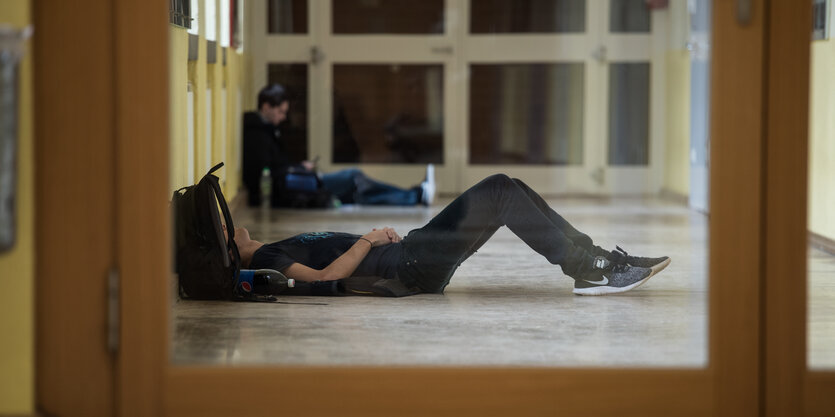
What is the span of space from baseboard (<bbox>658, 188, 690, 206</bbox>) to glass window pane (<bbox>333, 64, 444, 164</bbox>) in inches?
29.8

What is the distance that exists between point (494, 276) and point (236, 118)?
114 centimetres

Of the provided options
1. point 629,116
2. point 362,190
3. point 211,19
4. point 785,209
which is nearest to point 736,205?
point 785,209

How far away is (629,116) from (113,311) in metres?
1.84

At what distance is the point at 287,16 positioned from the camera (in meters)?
3.26

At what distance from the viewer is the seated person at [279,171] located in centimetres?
340

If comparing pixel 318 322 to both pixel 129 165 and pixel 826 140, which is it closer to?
pixel 129 165

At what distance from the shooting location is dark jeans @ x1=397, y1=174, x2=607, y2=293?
3072mm

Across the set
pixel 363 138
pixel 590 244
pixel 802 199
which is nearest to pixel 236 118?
pixel 363 138

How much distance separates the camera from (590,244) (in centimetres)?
325

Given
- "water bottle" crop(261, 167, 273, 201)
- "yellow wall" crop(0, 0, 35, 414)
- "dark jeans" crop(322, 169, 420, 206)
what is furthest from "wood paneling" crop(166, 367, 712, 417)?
"water bottle" crop(261, 167, 273, 201)

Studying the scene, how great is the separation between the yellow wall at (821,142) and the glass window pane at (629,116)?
519 millimetres

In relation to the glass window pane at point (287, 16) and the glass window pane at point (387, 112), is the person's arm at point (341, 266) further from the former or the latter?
the glass window pane at point (287, 16)

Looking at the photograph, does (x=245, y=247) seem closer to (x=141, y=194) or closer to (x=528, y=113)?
(x=528, y=113)

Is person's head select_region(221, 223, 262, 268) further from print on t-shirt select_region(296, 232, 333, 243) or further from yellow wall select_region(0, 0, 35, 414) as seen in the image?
yellow wall select_region(0, 0, 35, 414)
